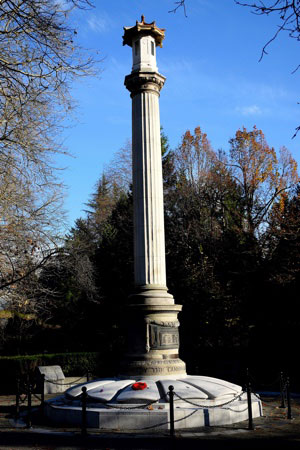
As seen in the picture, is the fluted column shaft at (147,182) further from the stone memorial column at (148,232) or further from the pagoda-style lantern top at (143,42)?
the pagoda-style lantern top at (143,42)

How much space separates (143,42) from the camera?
1689 cm

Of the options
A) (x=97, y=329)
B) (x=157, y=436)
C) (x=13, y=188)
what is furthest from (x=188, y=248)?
(x=157, y=436)

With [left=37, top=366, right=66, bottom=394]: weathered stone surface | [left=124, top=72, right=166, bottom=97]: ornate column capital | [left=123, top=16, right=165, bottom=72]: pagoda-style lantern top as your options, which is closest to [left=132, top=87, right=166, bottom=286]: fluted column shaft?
[left=124, top=72, right=166, bottom=97]: ornate column capital

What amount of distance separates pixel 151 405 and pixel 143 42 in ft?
41.0

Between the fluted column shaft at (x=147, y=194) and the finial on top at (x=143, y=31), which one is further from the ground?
the finial on top at (x=143, y=31)

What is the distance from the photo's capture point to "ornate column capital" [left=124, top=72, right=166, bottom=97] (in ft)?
53.3

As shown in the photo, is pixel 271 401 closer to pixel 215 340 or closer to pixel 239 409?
pixel 239 409

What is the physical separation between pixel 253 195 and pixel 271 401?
Answer: 62.2 ft

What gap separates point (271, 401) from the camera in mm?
16344

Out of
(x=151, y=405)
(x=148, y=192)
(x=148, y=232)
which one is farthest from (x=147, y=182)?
(x=151, y=405)

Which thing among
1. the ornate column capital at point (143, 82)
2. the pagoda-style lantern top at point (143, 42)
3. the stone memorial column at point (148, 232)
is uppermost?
the pagoda-style lantern top at point (143, 42)

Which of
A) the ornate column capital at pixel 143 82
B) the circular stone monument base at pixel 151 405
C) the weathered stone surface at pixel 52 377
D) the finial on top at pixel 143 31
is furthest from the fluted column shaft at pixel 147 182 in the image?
the weathered stone surface at pixel 52 377

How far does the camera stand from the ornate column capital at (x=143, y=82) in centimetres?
1623

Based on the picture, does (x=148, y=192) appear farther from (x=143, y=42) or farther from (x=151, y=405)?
(x=151, y=405)
